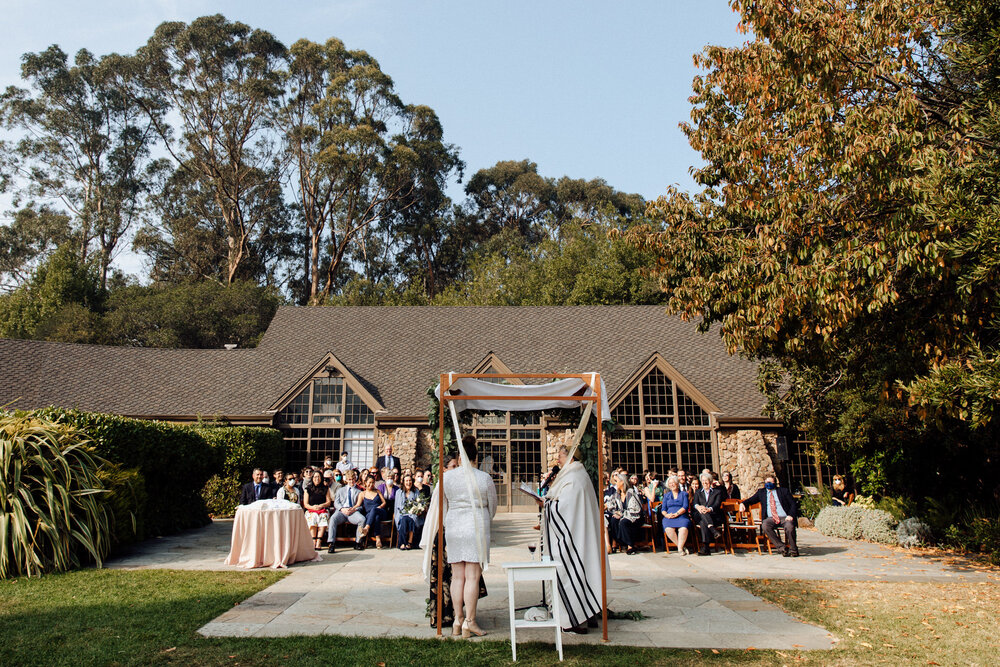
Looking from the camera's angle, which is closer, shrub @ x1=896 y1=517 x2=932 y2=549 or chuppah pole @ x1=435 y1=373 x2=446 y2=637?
chuppah pole @ x1=435 y1=373 x2=446 y2=637

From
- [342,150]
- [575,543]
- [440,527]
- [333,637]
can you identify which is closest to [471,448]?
[440,527]

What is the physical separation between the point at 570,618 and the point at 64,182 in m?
54.7

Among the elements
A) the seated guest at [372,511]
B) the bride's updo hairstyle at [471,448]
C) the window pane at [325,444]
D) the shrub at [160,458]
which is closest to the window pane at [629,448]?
the window pane at [325,444]

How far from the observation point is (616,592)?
9117mm

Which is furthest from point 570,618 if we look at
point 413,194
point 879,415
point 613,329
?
point 413,194

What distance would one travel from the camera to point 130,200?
50219 mm

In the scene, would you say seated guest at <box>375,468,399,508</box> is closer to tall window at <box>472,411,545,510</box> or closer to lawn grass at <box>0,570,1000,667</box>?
lawn grass at <box>0,570,1000,667</box>

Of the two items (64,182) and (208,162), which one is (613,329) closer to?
(208,162)

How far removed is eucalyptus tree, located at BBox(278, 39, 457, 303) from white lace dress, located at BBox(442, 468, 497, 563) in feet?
135

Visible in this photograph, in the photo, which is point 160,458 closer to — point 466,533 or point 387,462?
point 387,462

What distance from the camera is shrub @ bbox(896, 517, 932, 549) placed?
A: 544 inches

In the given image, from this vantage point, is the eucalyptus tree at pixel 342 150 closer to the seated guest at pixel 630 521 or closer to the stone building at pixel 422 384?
the stone building at pixel 422 384

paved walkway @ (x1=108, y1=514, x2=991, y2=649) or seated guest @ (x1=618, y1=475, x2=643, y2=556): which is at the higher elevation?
seated guest @ (x1=618, y1=475, x2=643, y2=556)

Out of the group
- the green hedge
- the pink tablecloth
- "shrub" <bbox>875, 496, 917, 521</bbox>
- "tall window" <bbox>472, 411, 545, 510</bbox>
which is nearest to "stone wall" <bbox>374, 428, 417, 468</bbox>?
"tall window" <bbox>472, 411, 545, 510</bbox>
